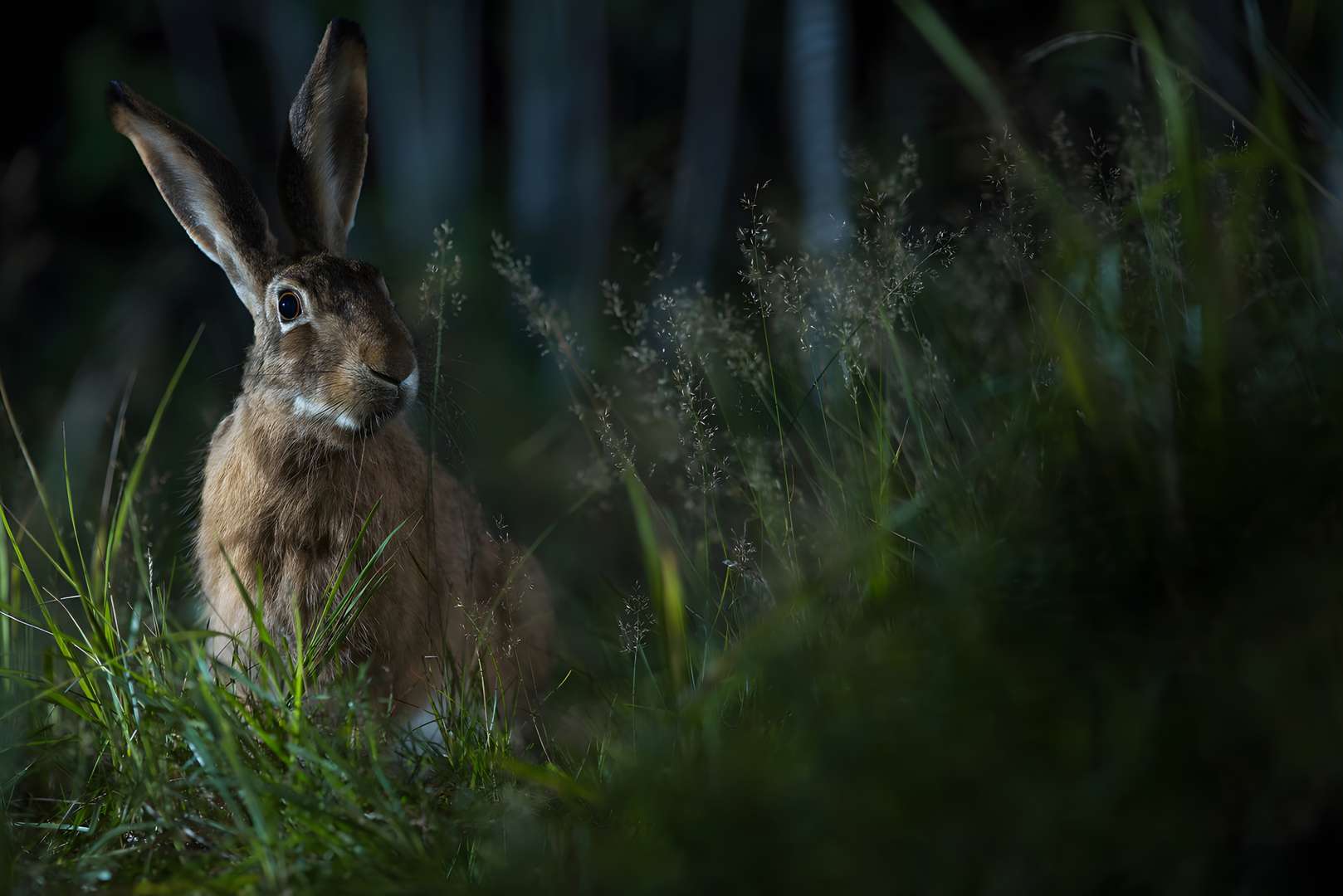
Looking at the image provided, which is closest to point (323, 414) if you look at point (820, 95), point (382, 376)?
point (382, 376)

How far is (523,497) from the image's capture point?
4109mm

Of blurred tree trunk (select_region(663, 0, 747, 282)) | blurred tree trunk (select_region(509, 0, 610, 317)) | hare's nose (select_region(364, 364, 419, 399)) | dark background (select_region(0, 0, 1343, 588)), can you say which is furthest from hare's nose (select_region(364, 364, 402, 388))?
blurred tree trunk (select_region(509, 0, 610, 317))

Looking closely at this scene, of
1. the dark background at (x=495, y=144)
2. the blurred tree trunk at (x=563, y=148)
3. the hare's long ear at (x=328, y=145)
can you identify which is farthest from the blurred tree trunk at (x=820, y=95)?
the hare's long ear at (x=328, y=145)

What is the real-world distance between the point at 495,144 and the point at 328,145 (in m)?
5.38

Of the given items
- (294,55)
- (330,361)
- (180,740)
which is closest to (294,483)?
(330,361)

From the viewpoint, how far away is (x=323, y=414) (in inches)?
101

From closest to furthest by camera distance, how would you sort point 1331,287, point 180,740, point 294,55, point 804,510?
1. point 1331,287
2. point 180,740
3. point 804,510
4. point 294,55

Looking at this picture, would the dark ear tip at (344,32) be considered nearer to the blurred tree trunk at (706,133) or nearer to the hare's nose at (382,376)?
the hare's nose at (382,376)

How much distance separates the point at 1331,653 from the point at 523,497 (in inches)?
128

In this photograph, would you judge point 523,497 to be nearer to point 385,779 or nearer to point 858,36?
point 385,779

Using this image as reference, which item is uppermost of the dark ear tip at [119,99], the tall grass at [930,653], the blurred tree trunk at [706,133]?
the blurred tree trunk at [706,133]

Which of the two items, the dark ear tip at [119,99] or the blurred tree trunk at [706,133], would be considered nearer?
the dark ear tip at [119,99]

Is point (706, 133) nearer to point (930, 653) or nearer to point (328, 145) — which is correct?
point (328, 145)

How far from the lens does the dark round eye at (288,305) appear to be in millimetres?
2676
